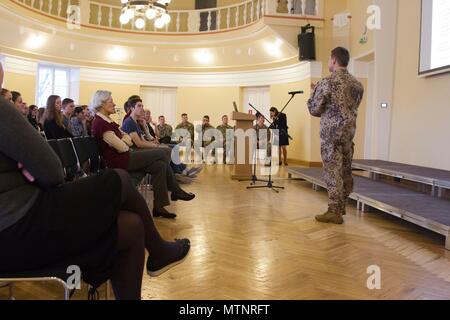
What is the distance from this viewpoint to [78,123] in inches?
236

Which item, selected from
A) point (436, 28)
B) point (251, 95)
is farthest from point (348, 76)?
point (251, 95)

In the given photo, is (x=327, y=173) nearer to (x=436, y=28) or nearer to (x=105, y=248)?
(x=105, y=248)

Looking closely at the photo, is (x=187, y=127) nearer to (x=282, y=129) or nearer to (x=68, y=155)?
(x=282, y=129)

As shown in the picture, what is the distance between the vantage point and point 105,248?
1.45 m

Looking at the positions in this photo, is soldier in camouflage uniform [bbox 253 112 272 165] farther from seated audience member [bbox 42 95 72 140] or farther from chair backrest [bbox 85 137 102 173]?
chair backrest [bbox 85 137 102 173]

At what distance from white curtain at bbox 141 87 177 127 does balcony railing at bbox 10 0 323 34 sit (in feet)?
5.77

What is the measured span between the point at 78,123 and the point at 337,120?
12.7 feet

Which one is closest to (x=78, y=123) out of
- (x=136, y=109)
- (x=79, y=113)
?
(x=79, y=113)

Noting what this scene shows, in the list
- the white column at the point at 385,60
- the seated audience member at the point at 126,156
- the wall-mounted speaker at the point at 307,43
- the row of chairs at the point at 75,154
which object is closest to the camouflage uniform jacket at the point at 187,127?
the wall-mounted speaker at the point at 307,43

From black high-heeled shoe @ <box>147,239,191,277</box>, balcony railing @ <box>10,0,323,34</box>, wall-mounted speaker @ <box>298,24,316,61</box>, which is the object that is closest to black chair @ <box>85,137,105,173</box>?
black high-heeled shoe @ <box>147,239,191,277</box>

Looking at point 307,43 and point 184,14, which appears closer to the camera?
point 307,43

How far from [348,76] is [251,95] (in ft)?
26.7

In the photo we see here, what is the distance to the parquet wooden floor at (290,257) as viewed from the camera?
7.24 ft

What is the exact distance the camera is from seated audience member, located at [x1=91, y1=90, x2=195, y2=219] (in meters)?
3.26
